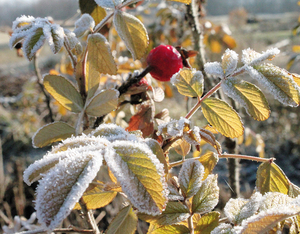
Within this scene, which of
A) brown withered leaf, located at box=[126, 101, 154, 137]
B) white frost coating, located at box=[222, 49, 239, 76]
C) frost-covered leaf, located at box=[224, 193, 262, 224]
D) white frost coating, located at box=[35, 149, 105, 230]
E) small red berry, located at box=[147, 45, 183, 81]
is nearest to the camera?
white frost coating, located at box=[35, 149, 105, 230]

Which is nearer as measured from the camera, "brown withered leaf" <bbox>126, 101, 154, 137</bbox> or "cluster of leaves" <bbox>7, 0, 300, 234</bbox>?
"cluster of leaves" <bbox>7, 0, 300, 234</bbox>

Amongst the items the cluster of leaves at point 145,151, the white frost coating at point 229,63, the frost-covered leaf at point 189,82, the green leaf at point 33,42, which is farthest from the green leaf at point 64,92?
the white frost coating at point 229,63

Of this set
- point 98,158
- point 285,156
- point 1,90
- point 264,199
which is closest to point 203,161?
point 264,199

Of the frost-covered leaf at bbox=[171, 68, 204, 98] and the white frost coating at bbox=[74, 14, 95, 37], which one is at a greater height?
the white frost coating at bbox=[74, 14, 95, 37]

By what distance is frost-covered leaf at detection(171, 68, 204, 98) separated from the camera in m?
0.51

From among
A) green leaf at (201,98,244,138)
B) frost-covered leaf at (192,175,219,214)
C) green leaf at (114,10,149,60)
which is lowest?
frost-covered leaf at (192,175,219,214)

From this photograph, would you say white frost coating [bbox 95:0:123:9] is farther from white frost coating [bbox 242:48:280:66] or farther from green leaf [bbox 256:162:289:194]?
green leaf [bbox 256:162:289:194]

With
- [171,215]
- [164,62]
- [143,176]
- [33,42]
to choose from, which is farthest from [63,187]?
[164,62]

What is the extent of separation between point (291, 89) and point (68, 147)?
1.24 feet

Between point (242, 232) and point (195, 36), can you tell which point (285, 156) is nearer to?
point (195, 36)

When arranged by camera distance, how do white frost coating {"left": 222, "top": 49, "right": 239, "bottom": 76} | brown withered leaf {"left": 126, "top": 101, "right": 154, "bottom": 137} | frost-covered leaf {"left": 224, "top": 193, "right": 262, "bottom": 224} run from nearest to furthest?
frost-covered leaf {"left": 224, "top": 193, "right": 262, "bottom": 224} < white frost coating {"left": 222, "top": 49, "right": 239, "bottom": 76} < brown withered leaf {"left": 126, "top": 101, "right": 154, "bottom": 137}

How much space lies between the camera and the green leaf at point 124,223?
1.31 ft

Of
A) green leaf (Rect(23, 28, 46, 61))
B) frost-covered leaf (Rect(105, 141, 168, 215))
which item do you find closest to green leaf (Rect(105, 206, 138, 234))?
frost-covered leaf (Rect(105, 141, 168, 215))

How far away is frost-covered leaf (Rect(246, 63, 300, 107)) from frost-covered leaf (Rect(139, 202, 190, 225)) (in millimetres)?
253
